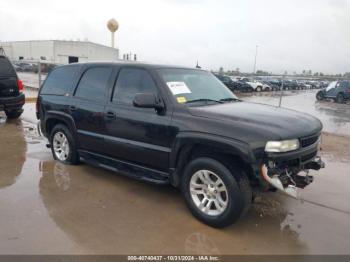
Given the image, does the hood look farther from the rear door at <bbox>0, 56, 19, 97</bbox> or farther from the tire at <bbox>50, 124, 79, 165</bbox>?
the rear door at <bbox>0, 56, 19, 97</bbox>

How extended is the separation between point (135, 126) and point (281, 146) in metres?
1.91

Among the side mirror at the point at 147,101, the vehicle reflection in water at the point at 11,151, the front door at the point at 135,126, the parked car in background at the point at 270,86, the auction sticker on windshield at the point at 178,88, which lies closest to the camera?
the side mirror at the point at 147,101

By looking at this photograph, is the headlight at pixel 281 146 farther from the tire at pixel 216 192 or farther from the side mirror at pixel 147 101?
the side mirror at pixel 147 101

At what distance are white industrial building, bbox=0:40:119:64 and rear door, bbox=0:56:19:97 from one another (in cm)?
5056

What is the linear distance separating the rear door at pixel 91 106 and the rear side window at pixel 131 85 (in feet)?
0.80

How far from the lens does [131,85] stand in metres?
4.62

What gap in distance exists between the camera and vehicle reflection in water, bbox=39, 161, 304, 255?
3.38 meters

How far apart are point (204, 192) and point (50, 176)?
269 centimetres

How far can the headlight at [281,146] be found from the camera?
3.36 metres

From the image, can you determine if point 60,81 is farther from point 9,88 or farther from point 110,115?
point 9,88

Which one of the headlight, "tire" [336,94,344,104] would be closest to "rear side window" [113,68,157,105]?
the headlight

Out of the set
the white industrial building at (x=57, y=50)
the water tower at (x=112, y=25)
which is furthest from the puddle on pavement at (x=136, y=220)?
the white industrial building at (x=57, y=50)

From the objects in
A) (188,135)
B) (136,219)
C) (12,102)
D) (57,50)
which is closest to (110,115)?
(188,135)

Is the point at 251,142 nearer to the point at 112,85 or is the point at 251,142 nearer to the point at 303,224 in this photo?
the point at 303,224
